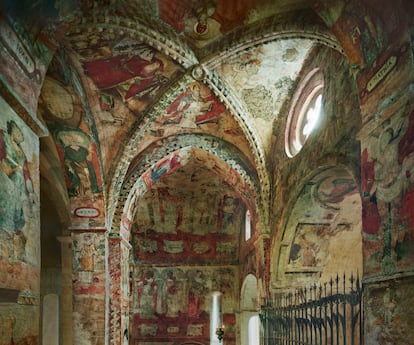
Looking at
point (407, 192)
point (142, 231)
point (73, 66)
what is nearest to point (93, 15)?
point (73, 66)

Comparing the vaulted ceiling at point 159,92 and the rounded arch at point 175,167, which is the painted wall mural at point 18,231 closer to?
the vaulted ceiling at point 159,92

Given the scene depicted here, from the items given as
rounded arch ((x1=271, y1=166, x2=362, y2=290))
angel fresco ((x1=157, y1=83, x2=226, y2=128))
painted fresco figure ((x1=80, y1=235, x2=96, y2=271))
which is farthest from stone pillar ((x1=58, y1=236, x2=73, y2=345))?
rounded arch ((x1=271, y1=166, x2=362, y2=290))

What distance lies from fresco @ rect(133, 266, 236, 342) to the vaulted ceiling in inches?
240

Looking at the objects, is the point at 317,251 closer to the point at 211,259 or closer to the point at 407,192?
the point at 407,192

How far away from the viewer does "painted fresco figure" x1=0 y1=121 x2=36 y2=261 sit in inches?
212

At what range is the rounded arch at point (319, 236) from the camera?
9758mm

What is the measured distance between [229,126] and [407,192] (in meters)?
7.37

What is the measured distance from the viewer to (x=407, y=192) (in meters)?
5.07

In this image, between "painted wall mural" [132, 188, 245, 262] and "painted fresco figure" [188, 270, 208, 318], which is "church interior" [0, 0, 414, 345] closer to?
"painted wall mural" [132, 188, 245, 262]

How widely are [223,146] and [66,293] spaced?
17.3 feet

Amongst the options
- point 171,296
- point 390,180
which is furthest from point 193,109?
point 171,296

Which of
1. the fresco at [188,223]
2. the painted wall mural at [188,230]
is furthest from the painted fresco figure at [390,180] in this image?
the painted wall mural at [188,230]

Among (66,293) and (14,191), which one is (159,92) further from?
(14,191)

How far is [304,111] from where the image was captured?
34.5 ft
